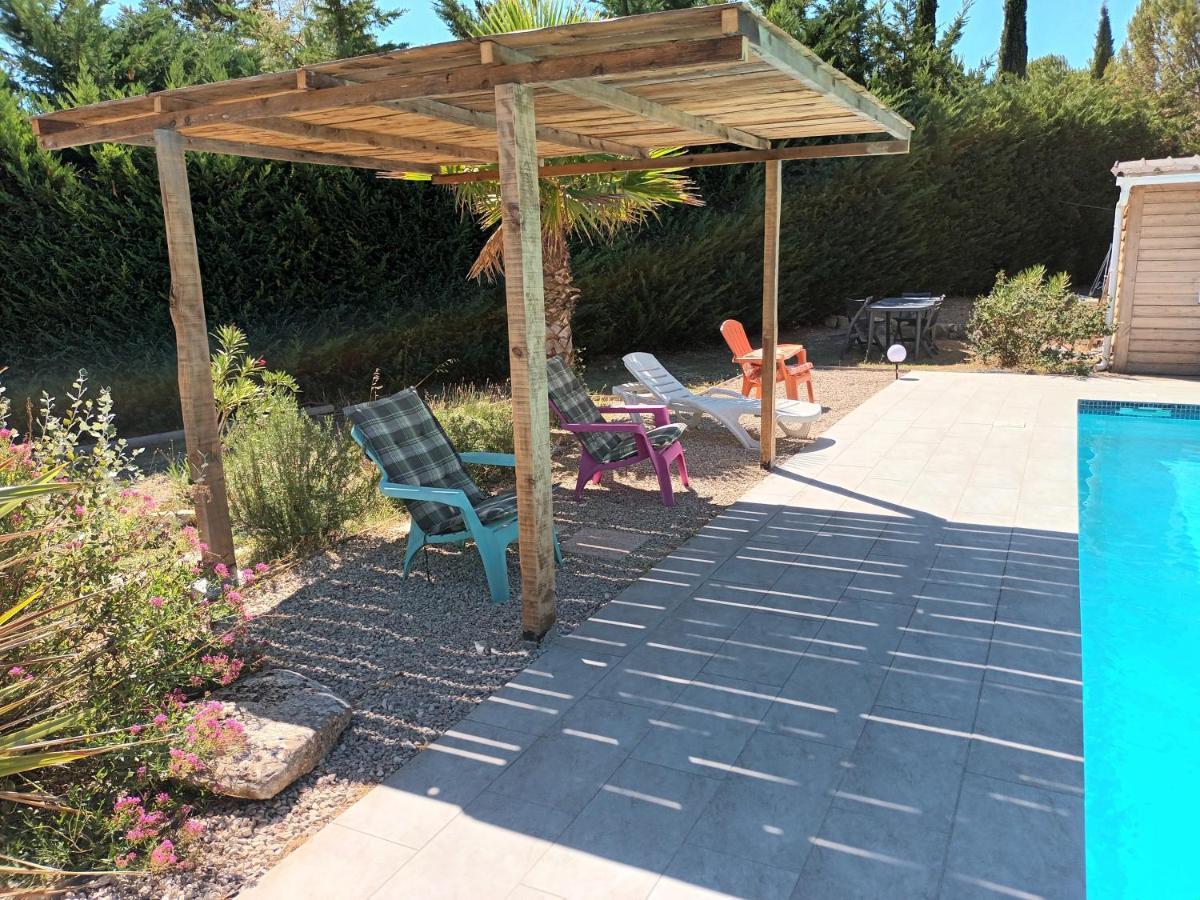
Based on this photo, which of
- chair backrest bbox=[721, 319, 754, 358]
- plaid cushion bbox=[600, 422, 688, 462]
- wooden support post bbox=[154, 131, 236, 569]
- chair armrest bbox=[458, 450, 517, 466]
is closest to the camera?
wooden support post bbox=[154, 131, 236, 569]

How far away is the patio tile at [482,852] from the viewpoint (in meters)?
2.53

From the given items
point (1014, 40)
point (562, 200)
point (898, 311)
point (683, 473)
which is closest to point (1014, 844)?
point (683, 473)

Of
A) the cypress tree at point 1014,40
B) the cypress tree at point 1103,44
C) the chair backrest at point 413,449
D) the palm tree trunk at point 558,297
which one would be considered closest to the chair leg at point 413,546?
the chair backrest at point 413,449

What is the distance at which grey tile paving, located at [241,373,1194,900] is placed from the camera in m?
2.59

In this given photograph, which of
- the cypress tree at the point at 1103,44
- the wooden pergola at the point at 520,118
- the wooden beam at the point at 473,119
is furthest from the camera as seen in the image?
the cypress tree at the point at 1103,44

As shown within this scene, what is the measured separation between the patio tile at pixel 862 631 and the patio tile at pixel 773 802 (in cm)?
83

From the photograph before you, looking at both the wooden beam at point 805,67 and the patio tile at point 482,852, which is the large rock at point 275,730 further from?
the wooden beam at point 805,67

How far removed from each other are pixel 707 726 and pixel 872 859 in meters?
0.87

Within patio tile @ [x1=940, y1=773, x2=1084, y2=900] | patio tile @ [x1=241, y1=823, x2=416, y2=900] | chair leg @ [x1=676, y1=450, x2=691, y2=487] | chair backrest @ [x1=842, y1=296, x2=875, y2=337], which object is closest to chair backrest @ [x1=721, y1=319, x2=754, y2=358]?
chair leg @ [x1=676, y1=450, x2=691, y2=487]

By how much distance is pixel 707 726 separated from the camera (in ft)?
11.0

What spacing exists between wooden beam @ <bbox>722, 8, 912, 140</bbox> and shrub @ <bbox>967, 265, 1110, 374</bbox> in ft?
24.6

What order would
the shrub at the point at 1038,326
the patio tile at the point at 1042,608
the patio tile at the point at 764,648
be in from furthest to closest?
the shrub at the point at 1038,326 < the patio tile at the point at 1042,608 < the patio tile at the point at 764,648

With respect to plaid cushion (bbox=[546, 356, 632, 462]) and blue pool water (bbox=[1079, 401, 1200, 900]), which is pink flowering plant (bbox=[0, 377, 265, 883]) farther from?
plaid cushion (bbox=[546, 356, 632, 462])

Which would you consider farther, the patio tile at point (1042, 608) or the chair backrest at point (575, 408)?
the chair backrest at point (575, 408)
